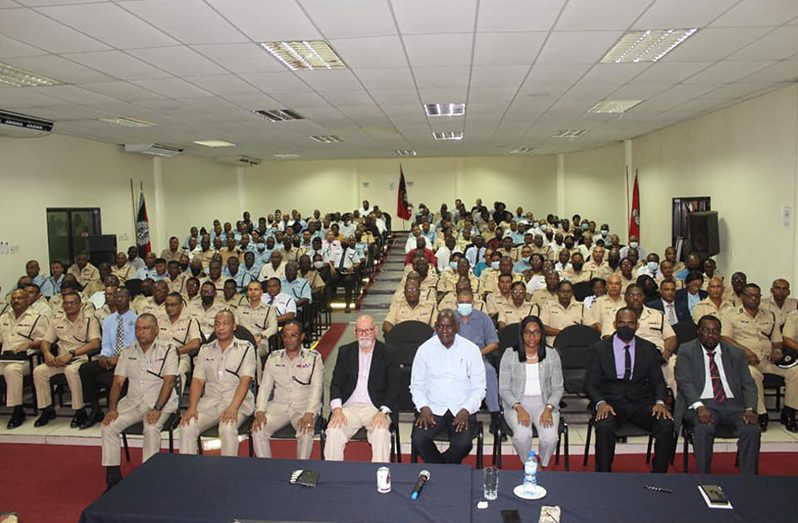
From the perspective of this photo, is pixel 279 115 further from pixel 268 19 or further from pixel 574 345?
pixel 574 345

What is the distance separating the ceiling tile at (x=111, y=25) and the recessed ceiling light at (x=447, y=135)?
726 centimetres

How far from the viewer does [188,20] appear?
445cm

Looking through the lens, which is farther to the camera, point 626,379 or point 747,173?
point 747,173

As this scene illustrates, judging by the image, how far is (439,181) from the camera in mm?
19578

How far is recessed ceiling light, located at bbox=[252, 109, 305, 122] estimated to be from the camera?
8782 millimetres

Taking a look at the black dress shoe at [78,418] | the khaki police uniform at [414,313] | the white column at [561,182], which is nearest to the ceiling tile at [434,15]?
the khaki police uniform at [414,313]

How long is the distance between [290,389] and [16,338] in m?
3.32

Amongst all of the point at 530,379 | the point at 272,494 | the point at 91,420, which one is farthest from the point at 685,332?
the point at 91,420

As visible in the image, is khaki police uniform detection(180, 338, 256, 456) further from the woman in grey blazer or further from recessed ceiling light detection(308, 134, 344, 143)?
recessed ceiling light detection(308, 134, 344, 143)

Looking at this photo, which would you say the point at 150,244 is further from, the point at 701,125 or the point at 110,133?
the point at 701,125

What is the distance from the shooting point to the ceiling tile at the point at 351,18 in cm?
417

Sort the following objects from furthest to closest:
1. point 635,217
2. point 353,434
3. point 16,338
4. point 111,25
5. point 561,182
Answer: point 561,182 < point 635,217 < point 16,338 < point 111,25 < point 353,434

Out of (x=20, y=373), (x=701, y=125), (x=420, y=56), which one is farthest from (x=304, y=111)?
(x=701, y=125)

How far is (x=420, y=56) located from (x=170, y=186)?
1122 cm
